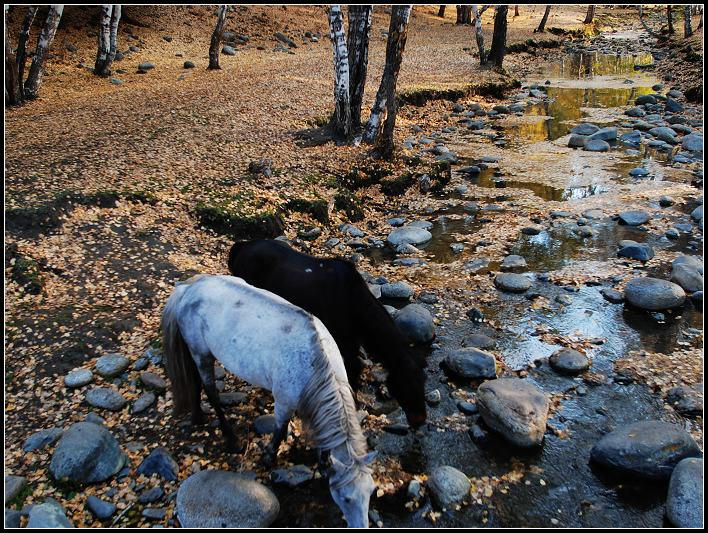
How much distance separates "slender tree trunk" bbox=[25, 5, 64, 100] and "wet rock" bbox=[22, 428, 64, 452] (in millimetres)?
13360

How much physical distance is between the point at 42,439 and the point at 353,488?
3.52m

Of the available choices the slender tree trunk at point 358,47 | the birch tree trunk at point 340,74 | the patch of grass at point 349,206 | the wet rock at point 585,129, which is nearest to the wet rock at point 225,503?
the patch of grass at point 349,206

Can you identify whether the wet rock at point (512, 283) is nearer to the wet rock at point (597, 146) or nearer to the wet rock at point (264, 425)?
the wet rock at point (264, 425)

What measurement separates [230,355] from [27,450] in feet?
7.69

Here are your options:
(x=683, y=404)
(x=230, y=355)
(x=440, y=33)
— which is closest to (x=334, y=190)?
(x=230, y=355)

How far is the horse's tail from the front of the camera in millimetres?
5621

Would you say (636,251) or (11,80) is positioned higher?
(11,80)

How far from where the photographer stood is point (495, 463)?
5508 mm

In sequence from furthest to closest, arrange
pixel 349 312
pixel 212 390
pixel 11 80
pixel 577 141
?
pixel 577 141 < pixel 11 80 < pixel 349 312 < pixel 212 390

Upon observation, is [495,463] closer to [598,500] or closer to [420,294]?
[598,500]

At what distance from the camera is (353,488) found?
4.14 meters

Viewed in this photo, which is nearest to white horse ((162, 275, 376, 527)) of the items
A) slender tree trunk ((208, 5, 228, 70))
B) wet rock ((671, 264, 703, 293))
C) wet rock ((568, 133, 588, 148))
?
wet rock ((671, 264, 703, 293))

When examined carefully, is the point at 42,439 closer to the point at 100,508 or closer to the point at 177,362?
the point at 100,508

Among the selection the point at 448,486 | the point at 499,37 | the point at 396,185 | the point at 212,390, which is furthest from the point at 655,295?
the point at 499,37
